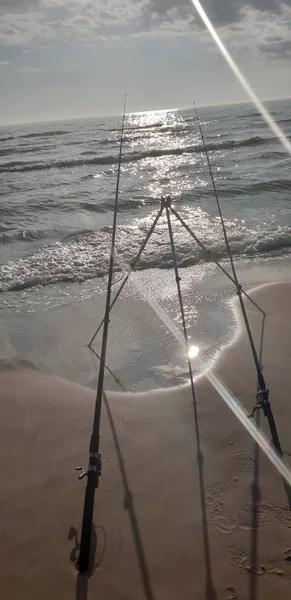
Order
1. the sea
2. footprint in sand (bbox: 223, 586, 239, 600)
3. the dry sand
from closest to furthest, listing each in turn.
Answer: footprint in sand (bbox: 223, 586, 239, 600) → the dry sand → the sea

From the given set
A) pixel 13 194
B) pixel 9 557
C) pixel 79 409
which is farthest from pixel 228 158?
pixel 9 557

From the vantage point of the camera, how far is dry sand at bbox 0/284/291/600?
9.04ft

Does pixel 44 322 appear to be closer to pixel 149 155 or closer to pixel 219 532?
pixel 219 532

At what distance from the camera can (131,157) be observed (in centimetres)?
2675

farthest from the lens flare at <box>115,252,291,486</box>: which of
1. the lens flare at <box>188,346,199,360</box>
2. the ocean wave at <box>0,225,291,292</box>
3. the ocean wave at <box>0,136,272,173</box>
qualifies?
the ocean wave at <box>0,136,272,173</box>

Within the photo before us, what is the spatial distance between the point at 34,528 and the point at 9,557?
25 centimetres

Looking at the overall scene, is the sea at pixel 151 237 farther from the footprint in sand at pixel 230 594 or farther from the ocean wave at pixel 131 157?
the footprint in sand at pixel 230 594

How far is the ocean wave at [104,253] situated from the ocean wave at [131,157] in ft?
51.4

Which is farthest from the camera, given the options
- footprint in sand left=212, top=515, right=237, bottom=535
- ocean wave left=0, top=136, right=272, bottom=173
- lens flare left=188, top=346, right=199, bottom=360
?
ocean wave left=0, top=136, right=272, bottom=173

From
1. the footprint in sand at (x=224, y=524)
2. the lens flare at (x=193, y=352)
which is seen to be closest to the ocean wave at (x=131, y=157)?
the lens flare at (x=193, y=352)

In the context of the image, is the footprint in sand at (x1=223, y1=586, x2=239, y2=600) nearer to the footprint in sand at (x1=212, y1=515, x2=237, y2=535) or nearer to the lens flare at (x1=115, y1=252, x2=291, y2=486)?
the footprint in sand at (x1=212, y1=515, x2=237, y2=535)

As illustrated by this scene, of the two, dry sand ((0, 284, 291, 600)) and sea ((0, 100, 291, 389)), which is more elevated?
sea ((0, 100, 291, 389))

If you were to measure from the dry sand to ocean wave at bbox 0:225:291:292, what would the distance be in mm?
4129

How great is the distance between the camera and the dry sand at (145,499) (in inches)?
108
